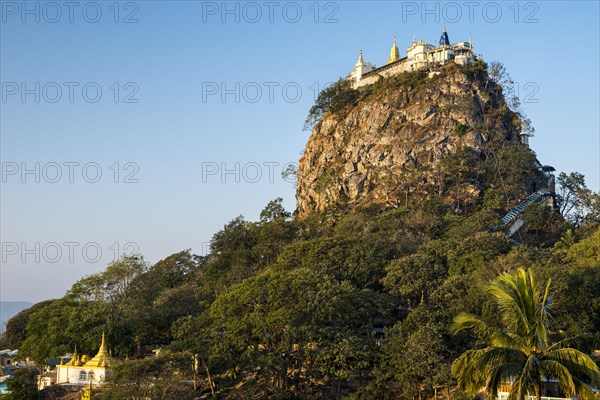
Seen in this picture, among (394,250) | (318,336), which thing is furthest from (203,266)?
(318,336)

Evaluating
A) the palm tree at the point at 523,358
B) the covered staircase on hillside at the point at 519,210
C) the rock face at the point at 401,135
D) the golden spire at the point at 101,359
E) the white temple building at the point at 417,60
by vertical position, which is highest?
the white temple building at the point at 417,60

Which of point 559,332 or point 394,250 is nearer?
point 559,332

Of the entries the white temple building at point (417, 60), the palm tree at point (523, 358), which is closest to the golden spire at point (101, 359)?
the palm tree at point (523, 358)

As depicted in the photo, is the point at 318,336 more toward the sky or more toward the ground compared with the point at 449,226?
more toward the ground

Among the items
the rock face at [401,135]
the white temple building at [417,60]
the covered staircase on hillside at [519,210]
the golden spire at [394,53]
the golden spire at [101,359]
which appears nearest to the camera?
the golden spire at [101,359]

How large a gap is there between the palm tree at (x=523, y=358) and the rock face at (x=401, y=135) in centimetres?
5100

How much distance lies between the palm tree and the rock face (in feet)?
167

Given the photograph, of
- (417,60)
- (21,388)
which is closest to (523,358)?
(21,388)

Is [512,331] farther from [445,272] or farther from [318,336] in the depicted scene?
[445,272]

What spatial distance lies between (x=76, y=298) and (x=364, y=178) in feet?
118

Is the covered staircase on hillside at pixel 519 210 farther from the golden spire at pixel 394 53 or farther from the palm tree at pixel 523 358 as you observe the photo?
the palm tree at pixel 523 358

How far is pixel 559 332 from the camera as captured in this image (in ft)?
122

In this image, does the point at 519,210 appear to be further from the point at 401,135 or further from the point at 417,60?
the point at 417,60

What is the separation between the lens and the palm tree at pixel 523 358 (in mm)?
17922
